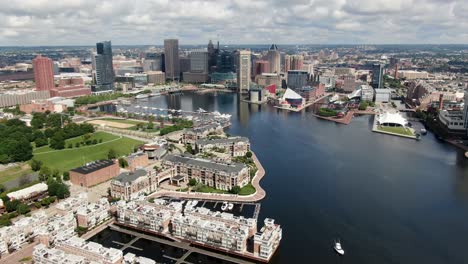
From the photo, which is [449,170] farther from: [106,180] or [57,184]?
[57,184]

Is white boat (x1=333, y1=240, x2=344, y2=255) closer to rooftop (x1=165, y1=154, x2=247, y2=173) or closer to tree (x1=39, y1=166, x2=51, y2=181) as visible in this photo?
rooftop (x1=165, y1=154, x2=247, y2=173)

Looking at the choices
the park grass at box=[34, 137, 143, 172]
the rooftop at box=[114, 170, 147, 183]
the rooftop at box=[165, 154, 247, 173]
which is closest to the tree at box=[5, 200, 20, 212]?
the rooftop at box=[114, 170, 147, 183]

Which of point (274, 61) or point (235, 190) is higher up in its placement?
point (274, 61)

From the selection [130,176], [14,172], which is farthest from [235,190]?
[14,172]

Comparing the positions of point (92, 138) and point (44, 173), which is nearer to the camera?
point (44, 173)

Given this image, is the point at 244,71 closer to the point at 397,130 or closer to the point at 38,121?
the point at 397,130
